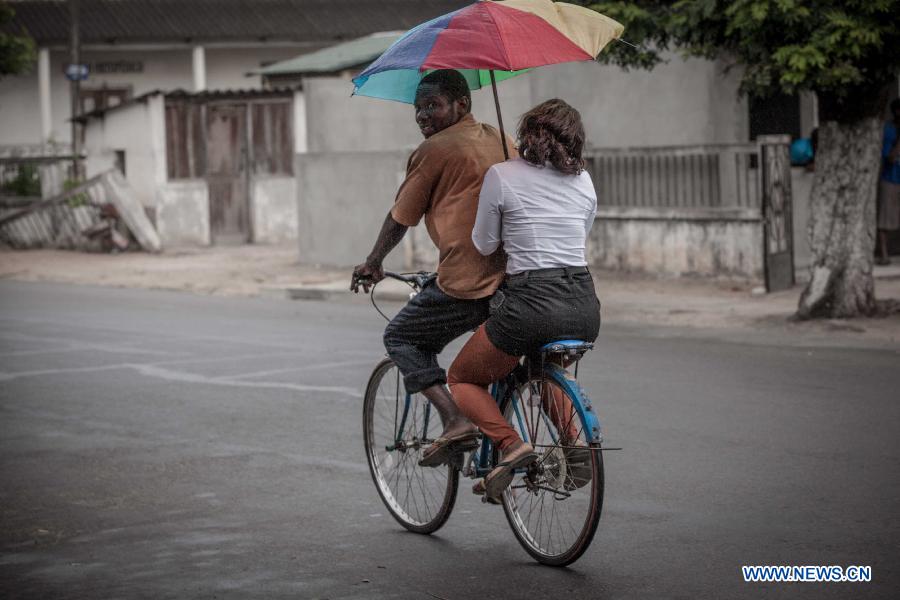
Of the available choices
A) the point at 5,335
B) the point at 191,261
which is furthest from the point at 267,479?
the point at 191,261

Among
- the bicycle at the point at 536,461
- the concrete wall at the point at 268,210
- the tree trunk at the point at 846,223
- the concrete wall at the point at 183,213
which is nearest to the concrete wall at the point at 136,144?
the concrete wall at the point at 183,213

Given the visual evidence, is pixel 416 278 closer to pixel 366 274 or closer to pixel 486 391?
pixel 366 274

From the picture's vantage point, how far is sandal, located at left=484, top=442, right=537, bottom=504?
547cm

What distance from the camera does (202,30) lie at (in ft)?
118

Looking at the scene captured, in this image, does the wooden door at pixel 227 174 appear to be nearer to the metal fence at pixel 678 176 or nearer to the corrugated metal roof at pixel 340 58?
the corrugated metal roof at pixel 340 58

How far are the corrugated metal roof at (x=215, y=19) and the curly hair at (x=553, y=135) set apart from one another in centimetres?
3163

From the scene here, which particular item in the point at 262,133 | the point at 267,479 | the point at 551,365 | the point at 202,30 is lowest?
the point at 267,479

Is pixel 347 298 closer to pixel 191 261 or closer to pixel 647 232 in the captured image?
pixel 647 232

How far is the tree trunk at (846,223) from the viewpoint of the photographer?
513 inches

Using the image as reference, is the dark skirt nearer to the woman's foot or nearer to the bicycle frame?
the bicycle frame

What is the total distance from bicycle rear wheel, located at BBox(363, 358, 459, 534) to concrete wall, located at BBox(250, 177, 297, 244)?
2013 centimetres

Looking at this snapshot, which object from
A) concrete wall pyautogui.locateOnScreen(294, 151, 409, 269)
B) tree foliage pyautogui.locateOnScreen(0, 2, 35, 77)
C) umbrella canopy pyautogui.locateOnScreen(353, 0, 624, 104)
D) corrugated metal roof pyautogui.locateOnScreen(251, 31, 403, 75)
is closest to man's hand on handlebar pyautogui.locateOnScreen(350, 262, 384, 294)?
umbrella canopy pyautogui.locateOnScreen(353, 0, 624, 104)

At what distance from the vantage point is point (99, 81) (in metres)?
37.3

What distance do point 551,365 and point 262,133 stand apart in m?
21.7
